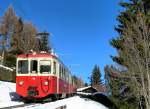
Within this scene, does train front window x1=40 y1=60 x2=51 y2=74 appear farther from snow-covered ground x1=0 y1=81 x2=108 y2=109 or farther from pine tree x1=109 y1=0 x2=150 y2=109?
pine tree x1=109 y1=0 x2=150 y2=109

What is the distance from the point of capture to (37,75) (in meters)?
28.2

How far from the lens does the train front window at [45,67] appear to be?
28308 mm

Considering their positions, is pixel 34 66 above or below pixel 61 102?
above

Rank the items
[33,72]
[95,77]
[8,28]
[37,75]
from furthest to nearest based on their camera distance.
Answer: [95,77] < [8,28] < [33,72] < [37,75]

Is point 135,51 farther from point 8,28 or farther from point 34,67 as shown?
point 8,28

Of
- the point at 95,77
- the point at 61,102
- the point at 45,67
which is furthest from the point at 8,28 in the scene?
the point at 95,77

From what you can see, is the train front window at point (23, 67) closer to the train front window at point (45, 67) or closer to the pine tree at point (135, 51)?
the train front window at point (45, 67)

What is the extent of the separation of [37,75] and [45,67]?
797 mm

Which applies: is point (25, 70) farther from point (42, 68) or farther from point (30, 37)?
point (30, 37)

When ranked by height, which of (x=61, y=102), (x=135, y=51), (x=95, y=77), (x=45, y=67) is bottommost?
(x=61, y=102)

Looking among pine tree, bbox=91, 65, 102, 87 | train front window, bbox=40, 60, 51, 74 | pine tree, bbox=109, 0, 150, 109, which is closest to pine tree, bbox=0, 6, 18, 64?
pine tree, bbox=109, 0, 150, 109

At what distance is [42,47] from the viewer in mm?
40469

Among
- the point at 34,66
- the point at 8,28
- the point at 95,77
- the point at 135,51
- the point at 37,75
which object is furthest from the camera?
the point at 95,77

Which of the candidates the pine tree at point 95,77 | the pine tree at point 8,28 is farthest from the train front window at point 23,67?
the pine tree at point 95,77
